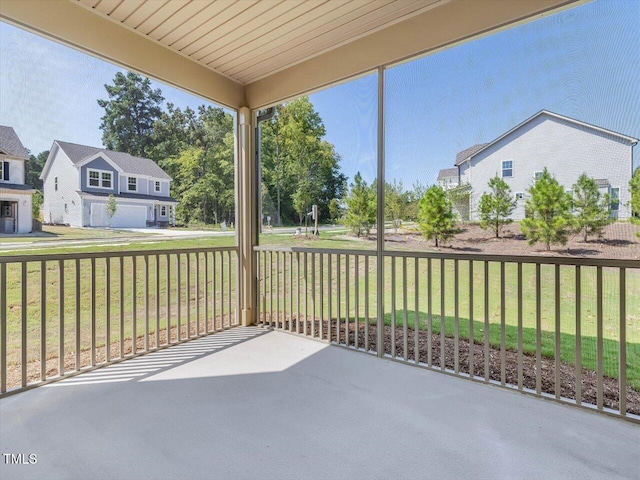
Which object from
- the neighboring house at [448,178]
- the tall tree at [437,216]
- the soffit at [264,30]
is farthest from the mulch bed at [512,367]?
the soffit at [264,30]

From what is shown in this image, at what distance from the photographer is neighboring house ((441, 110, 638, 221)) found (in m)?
1.90

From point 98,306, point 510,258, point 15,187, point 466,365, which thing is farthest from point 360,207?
point 15,187

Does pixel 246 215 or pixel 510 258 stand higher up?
pixel 246 215

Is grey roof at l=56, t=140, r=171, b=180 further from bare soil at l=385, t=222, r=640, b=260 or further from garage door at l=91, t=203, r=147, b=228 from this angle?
bare soil at l=385, t=222, r=640, b=260

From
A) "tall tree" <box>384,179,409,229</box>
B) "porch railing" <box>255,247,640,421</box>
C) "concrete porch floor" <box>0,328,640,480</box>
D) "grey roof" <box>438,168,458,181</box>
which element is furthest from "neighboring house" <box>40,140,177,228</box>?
"grey roof" <box>438,168,458,181</box>

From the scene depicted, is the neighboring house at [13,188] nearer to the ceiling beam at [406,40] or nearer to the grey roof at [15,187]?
the grey roof at [15,187]

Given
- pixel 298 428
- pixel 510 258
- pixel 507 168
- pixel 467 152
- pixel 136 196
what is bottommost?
pixel 298 428

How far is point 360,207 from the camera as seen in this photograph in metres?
2.89

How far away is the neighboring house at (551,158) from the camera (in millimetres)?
1899

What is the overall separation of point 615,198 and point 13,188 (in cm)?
374

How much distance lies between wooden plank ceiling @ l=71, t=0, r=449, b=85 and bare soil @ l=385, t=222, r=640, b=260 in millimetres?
1616

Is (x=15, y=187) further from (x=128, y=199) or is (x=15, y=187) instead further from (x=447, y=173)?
(x=447, y=173)

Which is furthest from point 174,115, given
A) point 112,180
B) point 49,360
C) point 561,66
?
point 561,66

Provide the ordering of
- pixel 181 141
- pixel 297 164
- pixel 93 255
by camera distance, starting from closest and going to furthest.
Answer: pixel 93 255 < pixel 181 141 < pixel 297 164
